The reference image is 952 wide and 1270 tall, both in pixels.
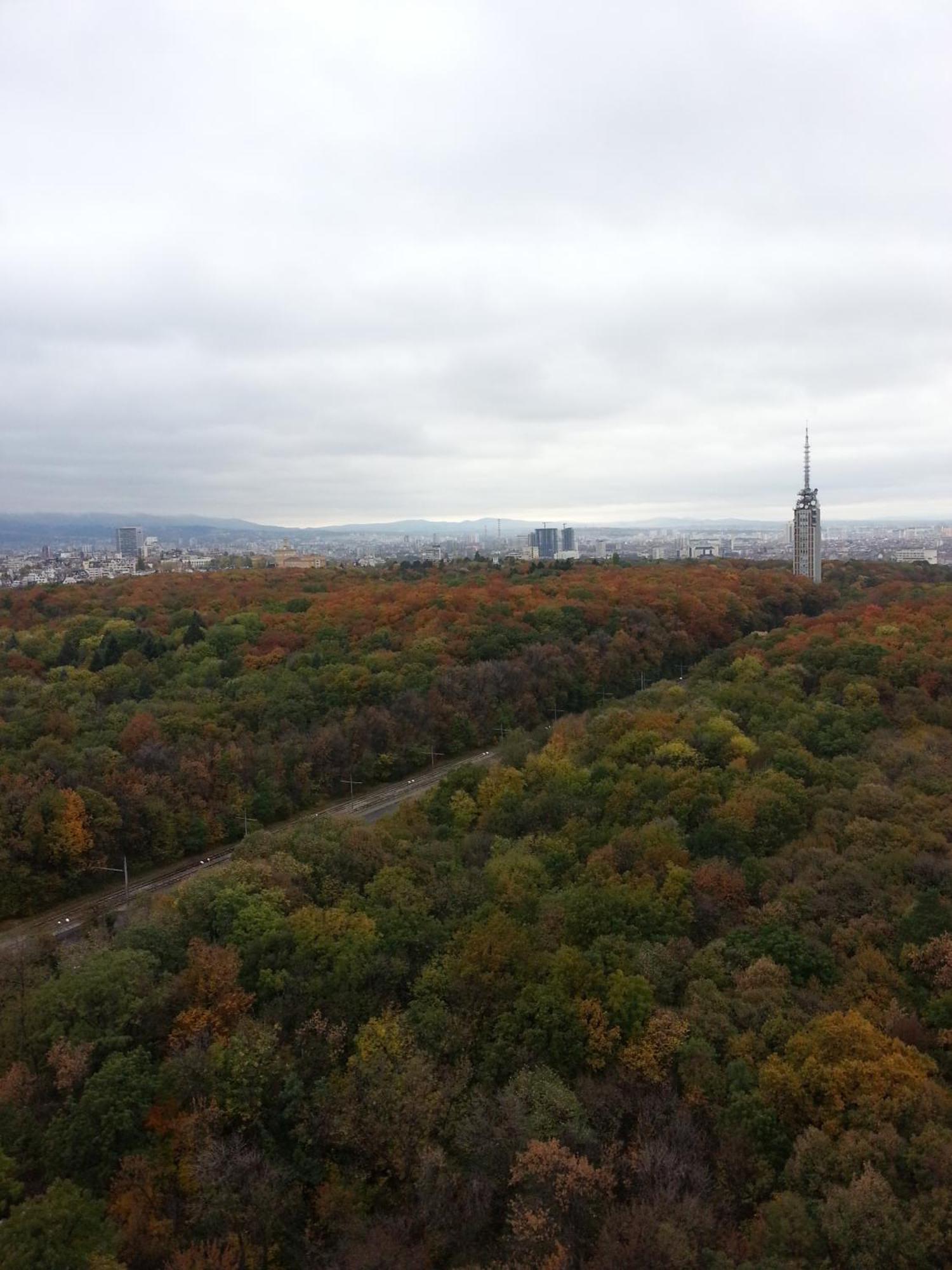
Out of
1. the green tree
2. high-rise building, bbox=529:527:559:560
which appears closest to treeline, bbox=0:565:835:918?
the green tree

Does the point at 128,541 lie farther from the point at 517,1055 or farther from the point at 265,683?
the point at 517,1055

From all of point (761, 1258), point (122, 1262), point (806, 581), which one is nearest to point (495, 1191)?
point (761, 1258)

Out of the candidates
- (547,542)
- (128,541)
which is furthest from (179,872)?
(128,541)

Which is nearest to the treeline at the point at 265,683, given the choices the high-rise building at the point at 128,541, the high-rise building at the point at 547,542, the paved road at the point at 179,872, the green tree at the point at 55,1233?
the paved road at the point at 179,872

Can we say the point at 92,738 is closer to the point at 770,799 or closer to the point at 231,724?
the point at 231,724

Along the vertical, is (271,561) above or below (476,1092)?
above

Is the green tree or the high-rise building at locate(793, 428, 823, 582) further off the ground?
the high-rise building at locate(793, 428, 823, 582)

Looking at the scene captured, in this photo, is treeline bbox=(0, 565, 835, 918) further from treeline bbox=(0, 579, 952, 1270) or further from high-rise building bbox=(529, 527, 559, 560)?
high-rise building bbox=(529, 527, 559, 560)
